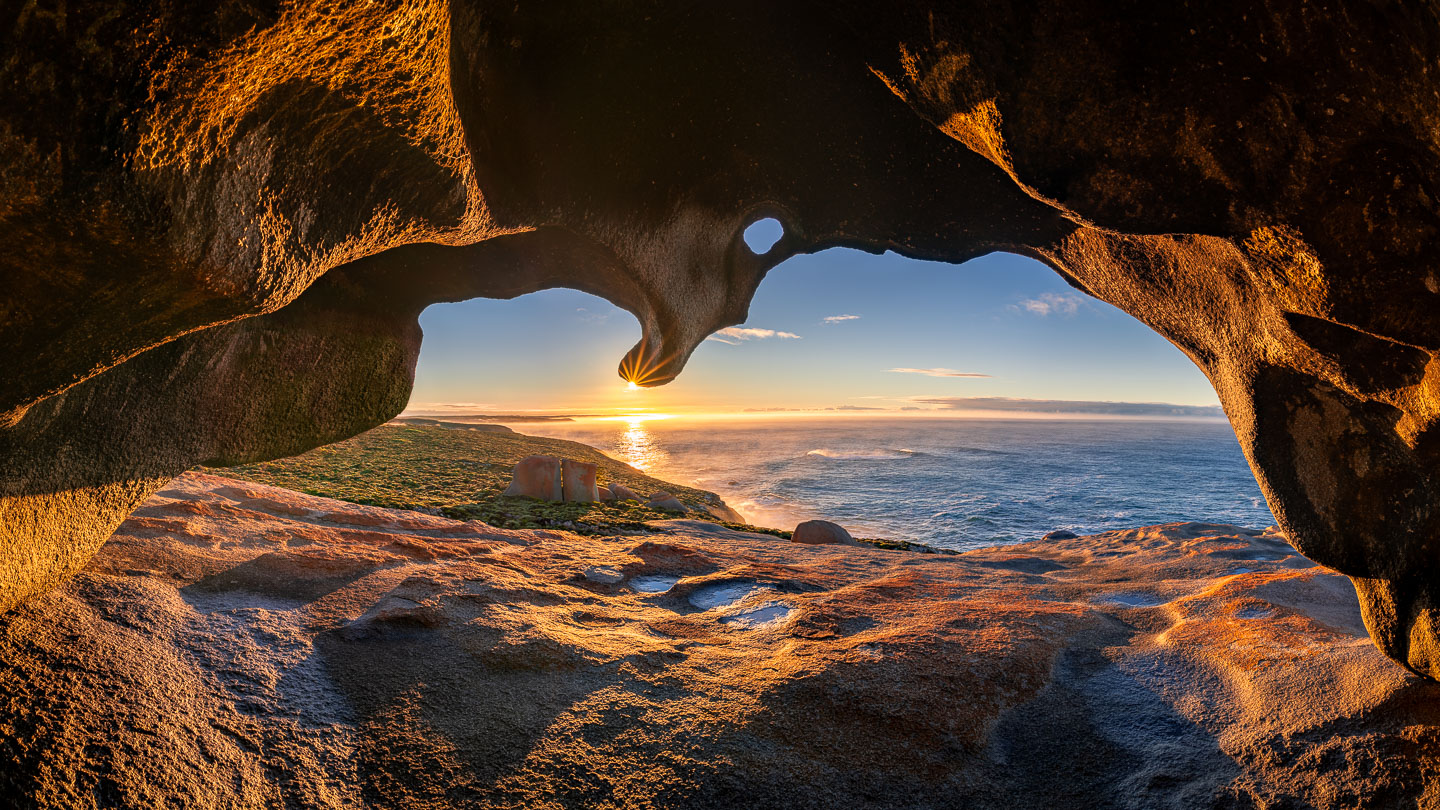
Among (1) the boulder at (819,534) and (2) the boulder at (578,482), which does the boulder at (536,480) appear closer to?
(2) the boulder at (578,482)

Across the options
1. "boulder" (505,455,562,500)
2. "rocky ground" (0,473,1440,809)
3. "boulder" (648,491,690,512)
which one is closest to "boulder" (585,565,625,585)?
"rocky ground" (0,473,1440,809)

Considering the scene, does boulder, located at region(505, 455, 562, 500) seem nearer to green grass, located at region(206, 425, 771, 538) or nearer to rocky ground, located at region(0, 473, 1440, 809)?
green grass, located at region(206, 425, 771, 538)

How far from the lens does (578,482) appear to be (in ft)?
43.7

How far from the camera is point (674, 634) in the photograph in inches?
159

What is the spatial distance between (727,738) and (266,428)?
3.64 meters

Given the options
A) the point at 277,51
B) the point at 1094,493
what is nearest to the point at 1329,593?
the point at 277,51

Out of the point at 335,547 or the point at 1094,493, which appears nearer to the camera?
the point at 335,547

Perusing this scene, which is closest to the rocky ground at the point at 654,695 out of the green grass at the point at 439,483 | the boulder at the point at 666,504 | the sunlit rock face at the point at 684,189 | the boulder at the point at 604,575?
the boulder at the point at 604,575

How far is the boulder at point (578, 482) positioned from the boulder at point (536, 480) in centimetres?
21

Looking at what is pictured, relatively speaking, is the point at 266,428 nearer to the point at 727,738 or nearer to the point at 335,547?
the point at 335,547

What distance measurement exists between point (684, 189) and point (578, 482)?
33.6 feet

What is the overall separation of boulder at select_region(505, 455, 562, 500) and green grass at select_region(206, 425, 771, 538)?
1.26ft

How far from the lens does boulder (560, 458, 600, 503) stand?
43.3 feet

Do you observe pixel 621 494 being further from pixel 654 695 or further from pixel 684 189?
pixel 654 695
